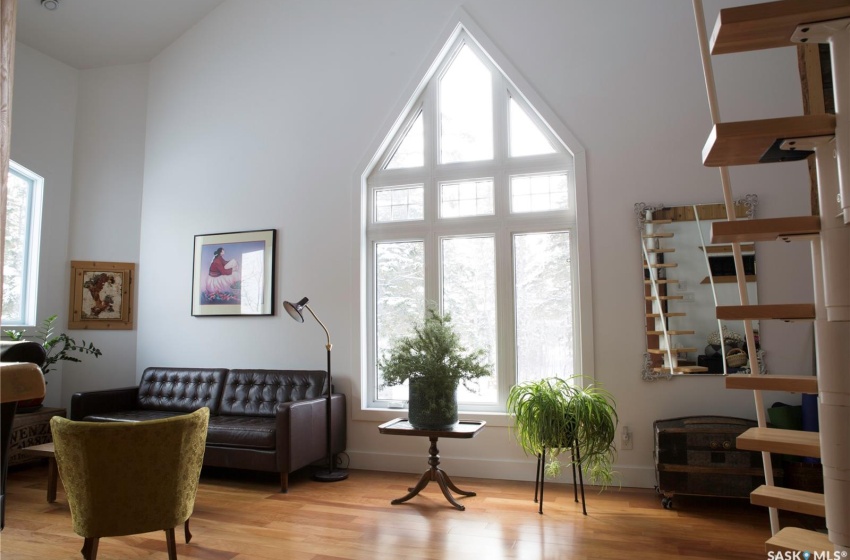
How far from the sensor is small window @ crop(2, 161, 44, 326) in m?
5.71

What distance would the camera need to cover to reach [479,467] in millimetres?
4883

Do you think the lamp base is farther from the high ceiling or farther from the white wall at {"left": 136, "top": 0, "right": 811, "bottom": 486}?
the high ceiling

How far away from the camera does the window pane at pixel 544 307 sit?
490 cm

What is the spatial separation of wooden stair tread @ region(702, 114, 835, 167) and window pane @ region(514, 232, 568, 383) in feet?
9.94

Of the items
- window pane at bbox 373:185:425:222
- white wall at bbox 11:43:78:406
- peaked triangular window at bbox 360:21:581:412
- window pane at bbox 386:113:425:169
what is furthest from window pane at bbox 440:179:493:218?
white wall at bbox 11:43:78:406

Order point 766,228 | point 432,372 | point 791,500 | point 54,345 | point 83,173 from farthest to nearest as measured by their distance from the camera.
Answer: point 83,173 < point 54,345 < point 432,372 < point 791,500 < point 766,228

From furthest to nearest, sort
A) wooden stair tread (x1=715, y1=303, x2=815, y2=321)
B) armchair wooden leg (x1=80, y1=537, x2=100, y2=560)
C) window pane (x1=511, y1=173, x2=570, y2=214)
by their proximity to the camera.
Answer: window pane (x1=511, y1=173, x2=570, y2=214)
armchair wooden leg (x1=80, y1=537, x2=100, y2=560)
wooden stair tread (x1=715, y1=303, x2=815, y2=321)

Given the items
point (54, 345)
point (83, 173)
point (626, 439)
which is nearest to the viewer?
point (626, 439)

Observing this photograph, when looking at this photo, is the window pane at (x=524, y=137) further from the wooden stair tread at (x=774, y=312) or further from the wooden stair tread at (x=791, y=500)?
the wooden stair tread at (x=791, y=500)

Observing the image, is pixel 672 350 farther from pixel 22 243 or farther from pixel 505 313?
pixel 22 243

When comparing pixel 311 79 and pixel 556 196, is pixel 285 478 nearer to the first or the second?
pixel 556 196

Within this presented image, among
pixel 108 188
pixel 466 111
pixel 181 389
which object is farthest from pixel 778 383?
pixel 108 188

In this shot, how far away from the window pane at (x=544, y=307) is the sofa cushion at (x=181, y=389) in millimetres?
2879

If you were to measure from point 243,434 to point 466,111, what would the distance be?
11.4 ft
